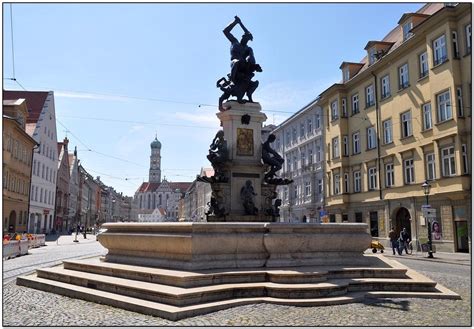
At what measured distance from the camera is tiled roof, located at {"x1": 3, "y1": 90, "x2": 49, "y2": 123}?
5117cm

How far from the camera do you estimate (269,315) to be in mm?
6707

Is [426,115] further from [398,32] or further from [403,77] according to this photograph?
[398,32]

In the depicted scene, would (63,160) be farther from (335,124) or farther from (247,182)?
(247,182)

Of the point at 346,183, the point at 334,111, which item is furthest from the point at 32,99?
the point at 346,183

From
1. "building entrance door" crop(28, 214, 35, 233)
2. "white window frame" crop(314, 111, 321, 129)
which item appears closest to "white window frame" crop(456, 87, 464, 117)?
"white window frame" crop(314, 111, 321, 129)

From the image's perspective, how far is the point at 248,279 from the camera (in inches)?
327

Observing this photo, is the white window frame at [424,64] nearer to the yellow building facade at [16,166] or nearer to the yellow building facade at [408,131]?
the yellow building facade at [408,131]

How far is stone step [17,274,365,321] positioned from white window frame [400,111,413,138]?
Answer: 24.5 metres

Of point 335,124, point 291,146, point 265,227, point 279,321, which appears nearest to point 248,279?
point 265,227

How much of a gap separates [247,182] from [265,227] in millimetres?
3789

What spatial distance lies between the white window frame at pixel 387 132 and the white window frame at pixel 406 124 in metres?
1.56

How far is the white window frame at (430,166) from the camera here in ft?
89.1

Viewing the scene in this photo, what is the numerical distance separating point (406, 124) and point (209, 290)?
27070 mm

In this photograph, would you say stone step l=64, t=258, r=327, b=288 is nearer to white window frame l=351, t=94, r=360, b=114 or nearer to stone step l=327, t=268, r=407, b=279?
stone step l=327, t=268, r=407, b=279
